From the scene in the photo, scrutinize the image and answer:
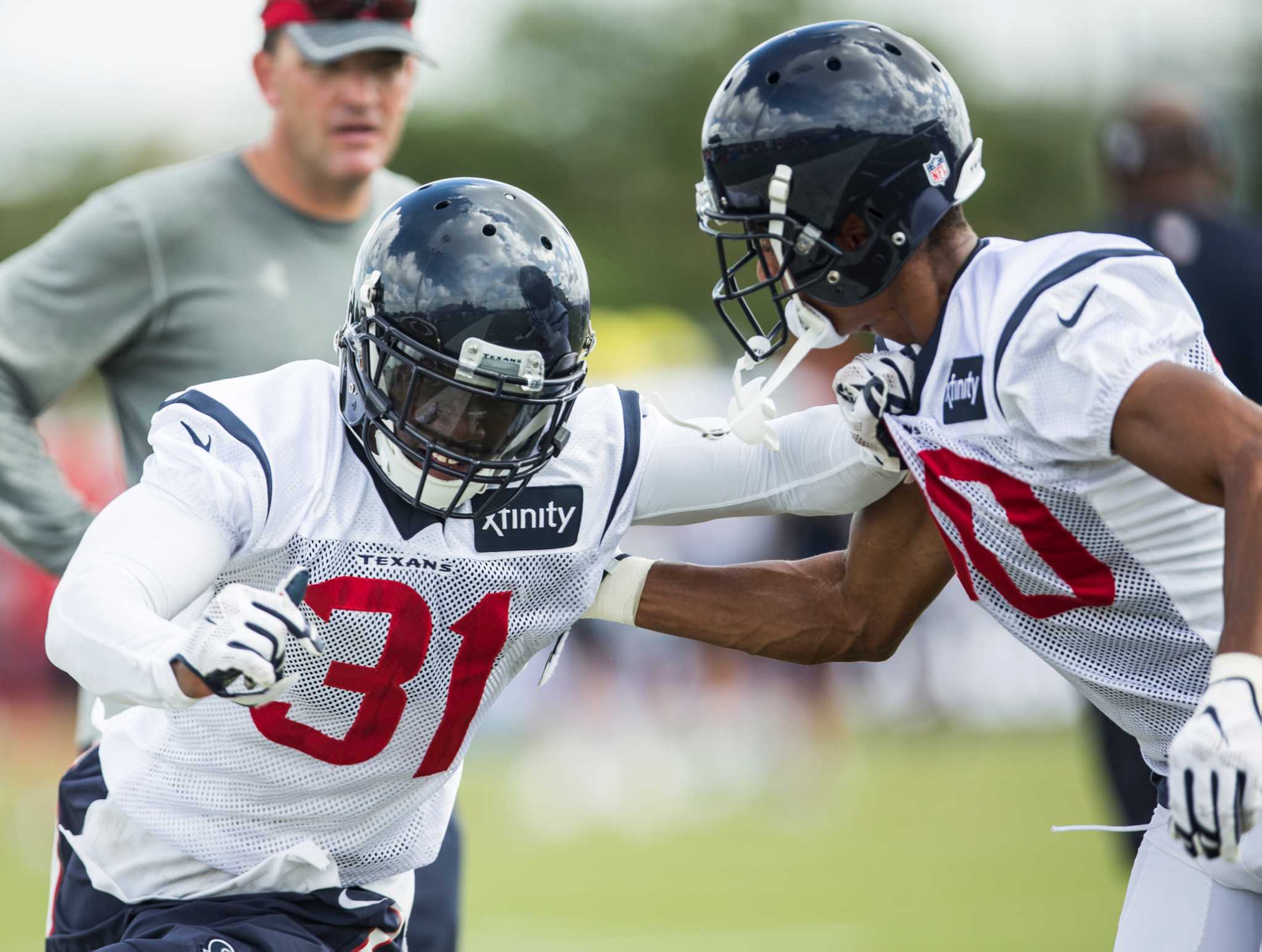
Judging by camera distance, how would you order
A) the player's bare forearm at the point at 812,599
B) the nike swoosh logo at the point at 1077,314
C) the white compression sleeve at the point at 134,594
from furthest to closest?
the player's bare forearm at the point at 812,599 → the nike swoosh logo at the point at 1077,314 → the white compression sleeve at the point at 134,594

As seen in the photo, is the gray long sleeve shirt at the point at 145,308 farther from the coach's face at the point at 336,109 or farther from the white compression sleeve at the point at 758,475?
the white compression sleeve at the point at 758,475

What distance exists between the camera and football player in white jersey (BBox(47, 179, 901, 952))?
8.20ft

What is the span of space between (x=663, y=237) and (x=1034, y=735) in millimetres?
20354

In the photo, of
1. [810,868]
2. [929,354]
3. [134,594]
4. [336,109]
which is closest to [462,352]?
[134,594]

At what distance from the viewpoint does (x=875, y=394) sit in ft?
8.54

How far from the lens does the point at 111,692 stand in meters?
2.16

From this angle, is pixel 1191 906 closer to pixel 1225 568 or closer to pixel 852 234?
pixel 1225 568

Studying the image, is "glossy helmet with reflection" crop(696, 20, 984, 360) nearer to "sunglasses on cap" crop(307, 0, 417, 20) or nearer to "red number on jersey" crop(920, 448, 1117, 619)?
"red number on jersey" crop(920, 448, 1117, 619)

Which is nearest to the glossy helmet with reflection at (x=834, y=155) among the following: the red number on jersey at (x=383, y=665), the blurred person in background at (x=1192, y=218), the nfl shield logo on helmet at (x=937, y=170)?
the nfl shield logo on helmet at (x=937, y=170)

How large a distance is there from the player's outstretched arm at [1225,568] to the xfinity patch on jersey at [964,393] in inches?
10.4

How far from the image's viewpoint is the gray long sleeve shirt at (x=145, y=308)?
3.58m

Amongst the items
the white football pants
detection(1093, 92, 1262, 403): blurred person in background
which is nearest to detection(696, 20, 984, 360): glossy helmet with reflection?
the white football pants

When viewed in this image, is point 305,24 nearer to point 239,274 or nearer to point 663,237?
point 239,274

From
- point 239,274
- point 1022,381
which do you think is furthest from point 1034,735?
point 1022,381
